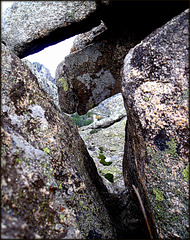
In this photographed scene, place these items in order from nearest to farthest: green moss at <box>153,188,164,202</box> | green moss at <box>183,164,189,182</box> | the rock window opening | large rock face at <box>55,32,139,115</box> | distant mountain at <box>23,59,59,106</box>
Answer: green moss at <box>183,164,189,182</box> → green moss at <box>153,188,164,202</box> → large rock face at <box>55,32,139,115</box> → the rock window opening → distant mountain at <box>23,59,59,106</box>

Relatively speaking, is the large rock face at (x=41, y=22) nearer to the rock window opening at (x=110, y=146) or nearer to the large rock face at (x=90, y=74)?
the large rock face at (x=90, y=74)

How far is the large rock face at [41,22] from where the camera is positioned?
3678 mm

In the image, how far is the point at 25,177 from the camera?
7.16ft

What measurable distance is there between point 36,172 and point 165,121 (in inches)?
73.7

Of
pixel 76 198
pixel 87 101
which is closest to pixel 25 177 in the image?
pixel 76 198

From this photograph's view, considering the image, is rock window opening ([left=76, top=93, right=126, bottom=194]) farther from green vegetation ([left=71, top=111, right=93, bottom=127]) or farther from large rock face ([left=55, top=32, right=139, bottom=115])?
green vegetation ([left=71, top=111, right=93, bottom=127])

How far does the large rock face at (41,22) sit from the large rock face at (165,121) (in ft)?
4.96

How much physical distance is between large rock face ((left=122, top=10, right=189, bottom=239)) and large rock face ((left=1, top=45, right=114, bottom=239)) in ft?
3.41

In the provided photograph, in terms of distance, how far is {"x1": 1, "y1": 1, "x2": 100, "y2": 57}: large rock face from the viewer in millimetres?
3678

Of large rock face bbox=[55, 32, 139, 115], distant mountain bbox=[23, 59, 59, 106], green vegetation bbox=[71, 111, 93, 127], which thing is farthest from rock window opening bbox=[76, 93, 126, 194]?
green vegetation bbox=[71, 111, 93, 127]

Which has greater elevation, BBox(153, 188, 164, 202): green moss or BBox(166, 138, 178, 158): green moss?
BBox(166, 138, 178, 158): green moss

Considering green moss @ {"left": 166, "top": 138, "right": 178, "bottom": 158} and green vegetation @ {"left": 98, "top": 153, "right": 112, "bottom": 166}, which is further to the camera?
green vegetation @ {"left": 98, "top": 153, "right": 112, "bottom": 166}

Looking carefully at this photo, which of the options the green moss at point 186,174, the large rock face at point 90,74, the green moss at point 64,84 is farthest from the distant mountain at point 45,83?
the green moss at point 186,174

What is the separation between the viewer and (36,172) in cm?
231
